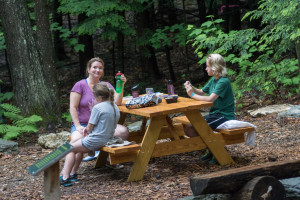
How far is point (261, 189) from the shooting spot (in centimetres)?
373

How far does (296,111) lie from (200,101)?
317cm

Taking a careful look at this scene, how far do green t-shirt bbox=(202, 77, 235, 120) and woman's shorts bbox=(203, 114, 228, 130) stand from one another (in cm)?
5

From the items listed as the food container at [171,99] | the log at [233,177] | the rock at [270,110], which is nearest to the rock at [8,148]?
the food container at [171,99]

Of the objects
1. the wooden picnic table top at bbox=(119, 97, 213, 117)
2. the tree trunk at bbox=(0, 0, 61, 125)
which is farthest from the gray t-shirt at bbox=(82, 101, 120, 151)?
the tree trunk at bbox=(0, 0, 61, 125)

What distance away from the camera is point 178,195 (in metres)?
4.63

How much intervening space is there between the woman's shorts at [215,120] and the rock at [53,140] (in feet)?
10.0

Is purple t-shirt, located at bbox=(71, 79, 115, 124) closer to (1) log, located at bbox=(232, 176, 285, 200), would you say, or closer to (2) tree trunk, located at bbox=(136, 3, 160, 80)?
(1) log, located at bbox=(232, 176, 285, 200)

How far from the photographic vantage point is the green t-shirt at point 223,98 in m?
5.71

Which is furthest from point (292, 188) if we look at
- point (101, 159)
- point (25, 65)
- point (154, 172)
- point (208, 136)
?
point (25, 65)

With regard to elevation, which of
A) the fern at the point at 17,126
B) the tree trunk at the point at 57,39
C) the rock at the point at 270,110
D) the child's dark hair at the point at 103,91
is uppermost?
the tree trunk at the point at 57,39

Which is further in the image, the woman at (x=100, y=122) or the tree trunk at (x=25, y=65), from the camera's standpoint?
the tree trunk at (x=25, y=65)

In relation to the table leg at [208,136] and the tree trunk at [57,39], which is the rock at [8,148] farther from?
the tree trunk at [57,39]

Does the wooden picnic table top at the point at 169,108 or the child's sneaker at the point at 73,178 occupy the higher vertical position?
the wooden picnic table top at the point at 169,108

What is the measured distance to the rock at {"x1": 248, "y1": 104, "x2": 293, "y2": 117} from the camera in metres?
8.73
